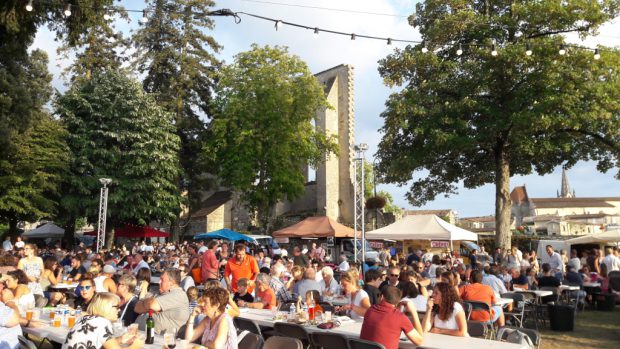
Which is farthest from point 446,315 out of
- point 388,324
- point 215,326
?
point 215,326

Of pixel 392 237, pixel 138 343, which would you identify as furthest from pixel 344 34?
pixel 138 343

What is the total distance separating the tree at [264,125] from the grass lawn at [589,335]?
20.8 meters

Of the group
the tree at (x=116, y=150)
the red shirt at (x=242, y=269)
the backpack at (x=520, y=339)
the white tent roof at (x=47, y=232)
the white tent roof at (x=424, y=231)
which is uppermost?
the tree at (x=116, y=150)

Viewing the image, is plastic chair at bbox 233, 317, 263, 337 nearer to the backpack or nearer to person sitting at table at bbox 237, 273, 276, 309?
person sitting at table at bbox 237, 273, 276, 309

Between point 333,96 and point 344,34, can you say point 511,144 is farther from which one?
point 333,96

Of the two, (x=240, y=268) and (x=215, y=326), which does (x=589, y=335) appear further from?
(x=215, y=326)

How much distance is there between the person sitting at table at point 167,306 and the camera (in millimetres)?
5848

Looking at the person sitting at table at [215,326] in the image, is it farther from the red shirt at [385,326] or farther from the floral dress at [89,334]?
the red shirt at [385,326]

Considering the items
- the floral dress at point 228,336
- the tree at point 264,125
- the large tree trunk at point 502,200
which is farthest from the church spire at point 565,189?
the floral dress at point 228,336

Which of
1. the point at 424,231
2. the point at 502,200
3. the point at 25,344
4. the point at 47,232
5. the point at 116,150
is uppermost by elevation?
the point at 116,150

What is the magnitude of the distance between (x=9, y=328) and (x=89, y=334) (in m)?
1.56

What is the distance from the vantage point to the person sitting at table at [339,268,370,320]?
265 inches

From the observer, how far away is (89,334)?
159 inches

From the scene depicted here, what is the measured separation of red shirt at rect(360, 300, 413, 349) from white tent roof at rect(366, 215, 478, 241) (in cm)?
1124
